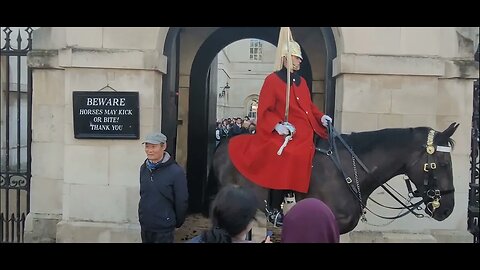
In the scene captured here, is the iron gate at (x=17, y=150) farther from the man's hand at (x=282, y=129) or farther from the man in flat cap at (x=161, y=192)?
the man's hand at (x=282, y=129)

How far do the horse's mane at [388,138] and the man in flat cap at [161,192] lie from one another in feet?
5.49

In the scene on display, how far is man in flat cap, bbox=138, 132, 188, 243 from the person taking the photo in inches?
185

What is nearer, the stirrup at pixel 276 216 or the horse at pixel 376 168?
the horse at pixel 376 168

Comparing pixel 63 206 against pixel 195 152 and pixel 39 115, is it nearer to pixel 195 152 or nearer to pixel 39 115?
pixel 39 115

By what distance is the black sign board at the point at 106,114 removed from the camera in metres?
6.02

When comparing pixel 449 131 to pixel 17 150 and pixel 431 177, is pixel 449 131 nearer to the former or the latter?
pixel 431 177

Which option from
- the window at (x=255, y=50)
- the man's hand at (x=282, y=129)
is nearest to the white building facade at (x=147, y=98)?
the man's hand at (x=282, y=129)

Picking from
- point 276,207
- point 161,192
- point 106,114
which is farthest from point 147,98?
point 276,207

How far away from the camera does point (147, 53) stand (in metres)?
6.04

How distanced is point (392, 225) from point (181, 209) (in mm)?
2668

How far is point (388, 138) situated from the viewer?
4.90 m

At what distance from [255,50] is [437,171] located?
2252 cm
